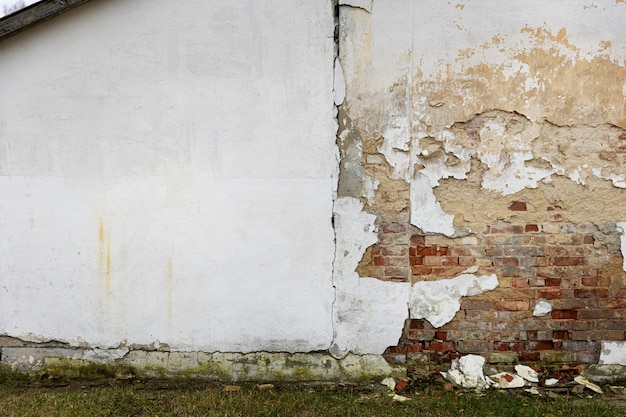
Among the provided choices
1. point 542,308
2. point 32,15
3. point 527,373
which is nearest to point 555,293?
point 542,308

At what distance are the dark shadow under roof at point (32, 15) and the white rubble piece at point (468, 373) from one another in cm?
366

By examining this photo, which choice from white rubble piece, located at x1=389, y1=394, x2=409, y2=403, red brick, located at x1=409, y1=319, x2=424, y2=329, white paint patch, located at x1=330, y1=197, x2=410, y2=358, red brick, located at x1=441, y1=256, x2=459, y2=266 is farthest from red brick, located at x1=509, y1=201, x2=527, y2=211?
white rubble piece, located at x1=389, y1=394, x2=409, y2=403

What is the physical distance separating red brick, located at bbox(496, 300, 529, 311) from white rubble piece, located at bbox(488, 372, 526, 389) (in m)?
0.47

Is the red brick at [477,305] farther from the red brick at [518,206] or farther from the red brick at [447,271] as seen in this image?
the red brick at [518,206]

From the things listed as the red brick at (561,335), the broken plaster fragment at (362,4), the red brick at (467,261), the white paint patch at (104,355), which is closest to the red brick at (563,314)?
the red brick at (561,335)

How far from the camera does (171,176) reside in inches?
145

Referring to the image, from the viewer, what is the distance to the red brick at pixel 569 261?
3689 mm

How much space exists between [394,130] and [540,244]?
133 centimetres

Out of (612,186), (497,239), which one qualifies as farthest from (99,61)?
(612,186)

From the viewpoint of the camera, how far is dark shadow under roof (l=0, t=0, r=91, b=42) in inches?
134

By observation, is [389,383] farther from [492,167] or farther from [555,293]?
[492,167]

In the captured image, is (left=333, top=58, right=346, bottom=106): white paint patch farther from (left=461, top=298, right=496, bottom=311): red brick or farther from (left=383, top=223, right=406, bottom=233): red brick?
(left=461, top=298, right=496, bottom=311): red brick

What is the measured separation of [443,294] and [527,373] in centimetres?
82

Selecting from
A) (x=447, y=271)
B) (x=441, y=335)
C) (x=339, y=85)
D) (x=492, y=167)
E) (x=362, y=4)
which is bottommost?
(x=441, y=335)
